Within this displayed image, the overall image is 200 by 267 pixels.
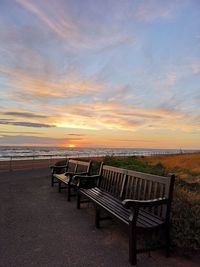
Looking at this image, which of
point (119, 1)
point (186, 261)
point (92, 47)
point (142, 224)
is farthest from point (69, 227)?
point (92, 47)

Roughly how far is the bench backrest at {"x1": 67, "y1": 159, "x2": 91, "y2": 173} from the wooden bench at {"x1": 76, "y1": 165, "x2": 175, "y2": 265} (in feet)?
4.57

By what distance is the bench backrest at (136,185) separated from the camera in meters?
3.47

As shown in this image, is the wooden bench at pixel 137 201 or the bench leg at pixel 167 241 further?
the bench leg at pixel 167 241

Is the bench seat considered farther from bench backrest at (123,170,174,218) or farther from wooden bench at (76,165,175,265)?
bench backrest at (123,170,174,218)

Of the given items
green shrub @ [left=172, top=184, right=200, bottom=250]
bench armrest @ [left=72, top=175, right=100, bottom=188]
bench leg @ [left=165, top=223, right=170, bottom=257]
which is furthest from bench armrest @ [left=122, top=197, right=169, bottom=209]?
bench armrest @ [left=72, top=175, right=100, bottom=188]

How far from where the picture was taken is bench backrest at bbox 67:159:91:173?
687 cm

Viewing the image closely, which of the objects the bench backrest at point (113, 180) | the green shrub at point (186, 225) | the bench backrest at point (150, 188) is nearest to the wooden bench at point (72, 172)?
the bench backrest at point (113, 180)

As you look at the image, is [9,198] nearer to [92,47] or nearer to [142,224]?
[142,224]

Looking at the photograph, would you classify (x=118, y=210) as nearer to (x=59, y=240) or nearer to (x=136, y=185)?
(x=136, y=185)

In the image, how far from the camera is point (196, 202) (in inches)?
155

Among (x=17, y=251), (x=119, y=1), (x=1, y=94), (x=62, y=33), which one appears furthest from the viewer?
(x=1, y=94)

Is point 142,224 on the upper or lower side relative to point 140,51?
lower

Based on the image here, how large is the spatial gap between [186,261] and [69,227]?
2.23m

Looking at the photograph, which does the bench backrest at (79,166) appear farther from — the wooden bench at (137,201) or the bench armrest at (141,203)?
the bench armrest at (141,203)
